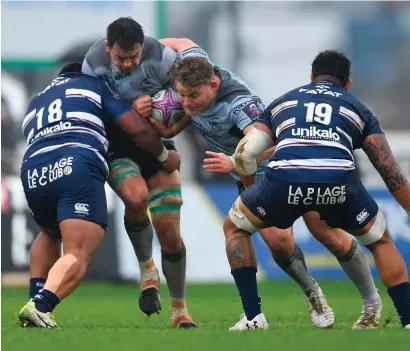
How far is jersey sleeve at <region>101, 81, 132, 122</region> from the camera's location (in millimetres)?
9125

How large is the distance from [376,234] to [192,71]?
1655 millimetres

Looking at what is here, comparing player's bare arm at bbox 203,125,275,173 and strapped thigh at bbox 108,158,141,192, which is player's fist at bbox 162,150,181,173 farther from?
player's bare arm at bbox 203,125,275,173

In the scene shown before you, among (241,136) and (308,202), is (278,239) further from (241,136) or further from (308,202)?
(308,202)

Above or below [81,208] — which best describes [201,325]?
below

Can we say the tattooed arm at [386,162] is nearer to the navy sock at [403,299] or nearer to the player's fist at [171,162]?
the navy sock at [403,299]

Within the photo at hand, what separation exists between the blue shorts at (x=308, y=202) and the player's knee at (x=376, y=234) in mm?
60

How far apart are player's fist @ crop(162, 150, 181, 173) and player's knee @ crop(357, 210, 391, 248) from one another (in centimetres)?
184

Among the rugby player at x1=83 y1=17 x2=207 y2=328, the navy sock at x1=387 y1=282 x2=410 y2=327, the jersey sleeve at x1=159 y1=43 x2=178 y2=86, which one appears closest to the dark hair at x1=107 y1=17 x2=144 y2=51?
the rugby player at x1=83 y1=17 x2=207 y2=328

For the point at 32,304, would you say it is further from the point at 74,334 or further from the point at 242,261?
the point at 242,261

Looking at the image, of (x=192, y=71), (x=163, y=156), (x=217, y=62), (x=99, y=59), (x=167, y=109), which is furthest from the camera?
(x=217, y=62)

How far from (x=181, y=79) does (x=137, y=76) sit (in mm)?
812

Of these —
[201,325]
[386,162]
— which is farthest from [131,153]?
Result: [386,162]

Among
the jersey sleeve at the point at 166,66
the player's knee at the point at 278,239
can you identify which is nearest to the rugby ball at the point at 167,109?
the jersey sleeve at the point at 166,66

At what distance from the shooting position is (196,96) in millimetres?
8945
